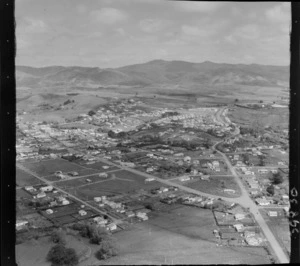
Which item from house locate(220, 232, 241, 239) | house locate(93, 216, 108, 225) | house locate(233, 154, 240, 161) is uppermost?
house locate(233, 154, 240, 161)

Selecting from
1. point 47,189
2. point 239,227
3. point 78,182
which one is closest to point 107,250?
point 78,182

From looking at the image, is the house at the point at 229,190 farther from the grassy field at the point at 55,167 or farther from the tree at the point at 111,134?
the grassy field at the point at 55,167

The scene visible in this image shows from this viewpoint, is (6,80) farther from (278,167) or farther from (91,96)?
(278,167)

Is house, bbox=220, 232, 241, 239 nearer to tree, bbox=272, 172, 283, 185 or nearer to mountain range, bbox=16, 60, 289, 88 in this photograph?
tree, bbox=272, 172, 283, 185

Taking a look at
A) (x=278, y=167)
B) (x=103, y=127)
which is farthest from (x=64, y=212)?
(x=278, y=167)

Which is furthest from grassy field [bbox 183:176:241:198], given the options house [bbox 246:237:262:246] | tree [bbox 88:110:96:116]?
tree [bbox 88:110:96:116]

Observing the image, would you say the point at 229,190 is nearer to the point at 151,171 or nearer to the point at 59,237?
the point at 151,171

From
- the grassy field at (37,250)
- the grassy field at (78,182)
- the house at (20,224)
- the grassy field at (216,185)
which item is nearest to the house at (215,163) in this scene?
the grassy field at (216,185)
